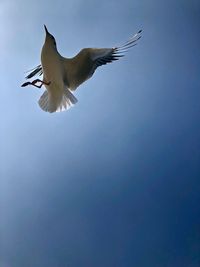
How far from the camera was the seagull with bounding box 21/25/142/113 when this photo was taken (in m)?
0.83

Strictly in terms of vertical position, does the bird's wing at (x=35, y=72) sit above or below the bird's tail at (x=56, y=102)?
above

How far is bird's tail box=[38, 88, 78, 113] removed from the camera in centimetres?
90

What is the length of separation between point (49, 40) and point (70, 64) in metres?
0.11

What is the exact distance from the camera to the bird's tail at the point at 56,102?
898 mm

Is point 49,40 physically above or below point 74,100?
above

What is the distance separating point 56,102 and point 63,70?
71 mm

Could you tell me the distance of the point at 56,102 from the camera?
35.5 inches

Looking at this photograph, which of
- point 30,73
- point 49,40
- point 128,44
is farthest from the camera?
point 30,73

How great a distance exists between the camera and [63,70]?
35.4 inches

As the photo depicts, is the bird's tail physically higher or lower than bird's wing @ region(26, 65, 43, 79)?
lower

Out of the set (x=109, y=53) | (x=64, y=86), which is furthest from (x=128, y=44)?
(x=64, y=86)

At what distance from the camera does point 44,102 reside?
2.99 feet

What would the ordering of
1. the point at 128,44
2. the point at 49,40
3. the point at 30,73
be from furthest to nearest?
1. the point at 30,73
2. the point at 128,44
3. the point at 49,40

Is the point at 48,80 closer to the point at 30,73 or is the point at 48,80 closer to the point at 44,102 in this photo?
A: the point at 44,102
